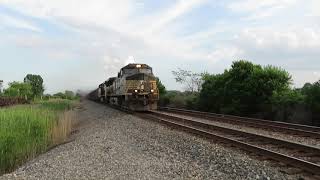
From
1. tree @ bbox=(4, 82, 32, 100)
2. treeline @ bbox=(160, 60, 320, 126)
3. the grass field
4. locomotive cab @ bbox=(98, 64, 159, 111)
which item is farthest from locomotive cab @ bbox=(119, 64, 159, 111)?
tree @ bbox=(4, 82, 32, 100)

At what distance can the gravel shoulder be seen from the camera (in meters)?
9.62

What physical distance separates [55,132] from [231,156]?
1025 centimetres

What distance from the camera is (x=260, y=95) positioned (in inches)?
1089

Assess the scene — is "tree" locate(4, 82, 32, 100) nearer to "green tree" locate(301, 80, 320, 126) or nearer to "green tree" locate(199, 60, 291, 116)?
"green tree" locate(199, 60, 291, 116)

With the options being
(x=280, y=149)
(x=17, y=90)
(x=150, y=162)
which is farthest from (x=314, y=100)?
(x=17, y=90)

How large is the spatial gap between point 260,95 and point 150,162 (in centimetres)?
1785

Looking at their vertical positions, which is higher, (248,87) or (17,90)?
(17,90)

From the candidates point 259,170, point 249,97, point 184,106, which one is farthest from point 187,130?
point 184,106

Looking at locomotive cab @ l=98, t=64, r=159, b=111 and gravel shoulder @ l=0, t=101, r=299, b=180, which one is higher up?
locomotive cab @ l=98, t=64, r=159, b=111

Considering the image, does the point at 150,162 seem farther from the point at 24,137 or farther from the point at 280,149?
the point at 24,137

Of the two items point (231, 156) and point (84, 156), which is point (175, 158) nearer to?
point (231, 156)

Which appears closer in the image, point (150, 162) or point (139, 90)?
point (150, 162)

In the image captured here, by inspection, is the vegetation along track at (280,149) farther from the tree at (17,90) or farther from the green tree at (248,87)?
the tree at (17,90)

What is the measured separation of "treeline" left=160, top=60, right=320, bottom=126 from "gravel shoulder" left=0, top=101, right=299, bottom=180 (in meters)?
9.44
